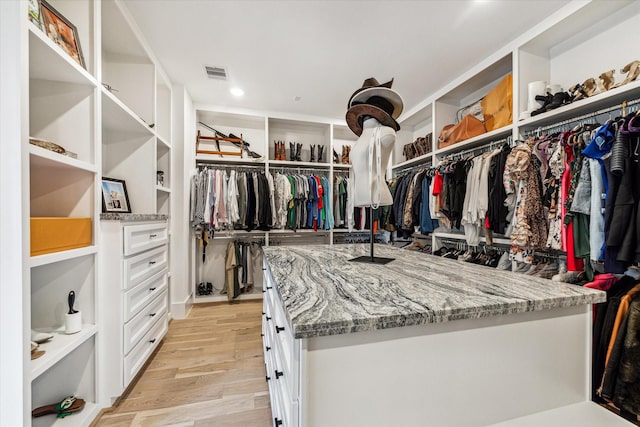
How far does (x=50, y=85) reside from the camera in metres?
1.19

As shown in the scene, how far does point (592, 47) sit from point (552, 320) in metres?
2.13

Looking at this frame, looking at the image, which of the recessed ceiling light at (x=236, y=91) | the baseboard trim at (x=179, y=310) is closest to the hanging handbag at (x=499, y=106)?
the recessed ceiling light at (x=236, y=91)

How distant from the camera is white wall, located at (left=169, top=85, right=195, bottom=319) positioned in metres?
2.61

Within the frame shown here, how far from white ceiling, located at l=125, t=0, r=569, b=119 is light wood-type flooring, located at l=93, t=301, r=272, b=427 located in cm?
244

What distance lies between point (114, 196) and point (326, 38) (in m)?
1.97

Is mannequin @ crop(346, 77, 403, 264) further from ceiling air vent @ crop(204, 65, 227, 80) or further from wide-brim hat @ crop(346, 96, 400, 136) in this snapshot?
ceiling air vent @ crop(204, 65, 227, 80)

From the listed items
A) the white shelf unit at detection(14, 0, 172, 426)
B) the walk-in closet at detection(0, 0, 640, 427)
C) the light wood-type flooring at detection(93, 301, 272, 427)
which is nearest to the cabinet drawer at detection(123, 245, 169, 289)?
the walk-in closet at detection(0, 0, 640, 427)

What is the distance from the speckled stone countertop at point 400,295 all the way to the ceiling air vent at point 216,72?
215 cm

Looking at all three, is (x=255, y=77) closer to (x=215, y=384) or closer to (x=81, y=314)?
(x=81, y=314)

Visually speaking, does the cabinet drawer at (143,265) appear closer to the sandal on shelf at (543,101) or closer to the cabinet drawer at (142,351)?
the cabinet drawer at (142,351)

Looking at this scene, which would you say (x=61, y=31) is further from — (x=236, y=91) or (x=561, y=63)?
(x=561, y=63)

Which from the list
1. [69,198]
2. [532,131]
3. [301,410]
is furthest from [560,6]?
[69,198]

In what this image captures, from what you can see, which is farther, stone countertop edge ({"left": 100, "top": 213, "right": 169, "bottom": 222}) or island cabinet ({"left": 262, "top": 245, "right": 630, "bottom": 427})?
stone countertop edge ({"left": 100, "top": 213, "right": 169, "bottom": 222})

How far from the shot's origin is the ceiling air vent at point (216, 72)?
2.32 metres
